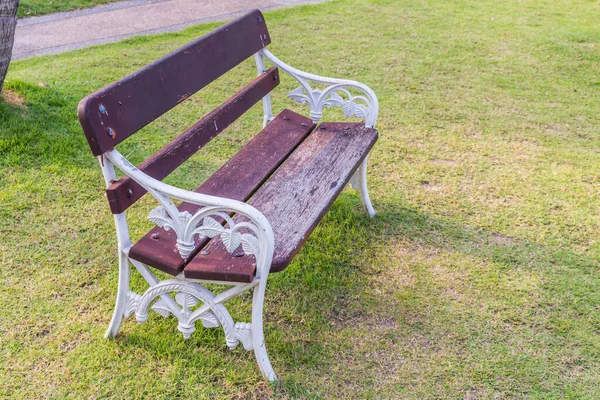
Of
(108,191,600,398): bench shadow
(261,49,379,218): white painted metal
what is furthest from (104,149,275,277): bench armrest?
(261,49,379,218): white painted metal

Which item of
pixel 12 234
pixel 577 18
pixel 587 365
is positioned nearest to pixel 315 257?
pixel 587 365

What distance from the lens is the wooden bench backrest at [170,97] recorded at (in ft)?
7.61

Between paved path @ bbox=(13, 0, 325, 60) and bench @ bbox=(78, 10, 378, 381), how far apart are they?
13.2 ft

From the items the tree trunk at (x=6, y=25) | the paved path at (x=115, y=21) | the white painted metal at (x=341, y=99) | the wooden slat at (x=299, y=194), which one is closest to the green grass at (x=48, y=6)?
the paved path at (x=115, y=21)

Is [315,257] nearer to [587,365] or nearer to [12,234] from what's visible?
[587,365]

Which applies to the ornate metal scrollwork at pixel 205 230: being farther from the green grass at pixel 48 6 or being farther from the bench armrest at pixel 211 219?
the green grass at pixel 48 6

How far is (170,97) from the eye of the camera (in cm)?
276

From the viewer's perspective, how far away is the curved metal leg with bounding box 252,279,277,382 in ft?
8.15

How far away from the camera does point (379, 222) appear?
151 inches

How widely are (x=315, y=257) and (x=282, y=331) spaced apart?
2.02 ft

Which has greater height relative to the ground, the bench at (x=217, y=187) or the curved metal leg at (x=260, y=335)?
the bench at (x=217, y=187)

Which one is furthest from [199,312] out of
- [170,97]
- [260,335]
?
[170,97]

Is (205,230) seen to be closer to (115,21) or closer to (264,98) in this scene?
(264,98)

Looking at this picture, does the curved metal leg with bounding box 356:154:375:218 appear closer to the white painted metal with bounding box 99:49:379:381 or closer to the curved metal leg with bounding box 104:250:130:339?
the white painted metal with bounding box 99:49:379:381
